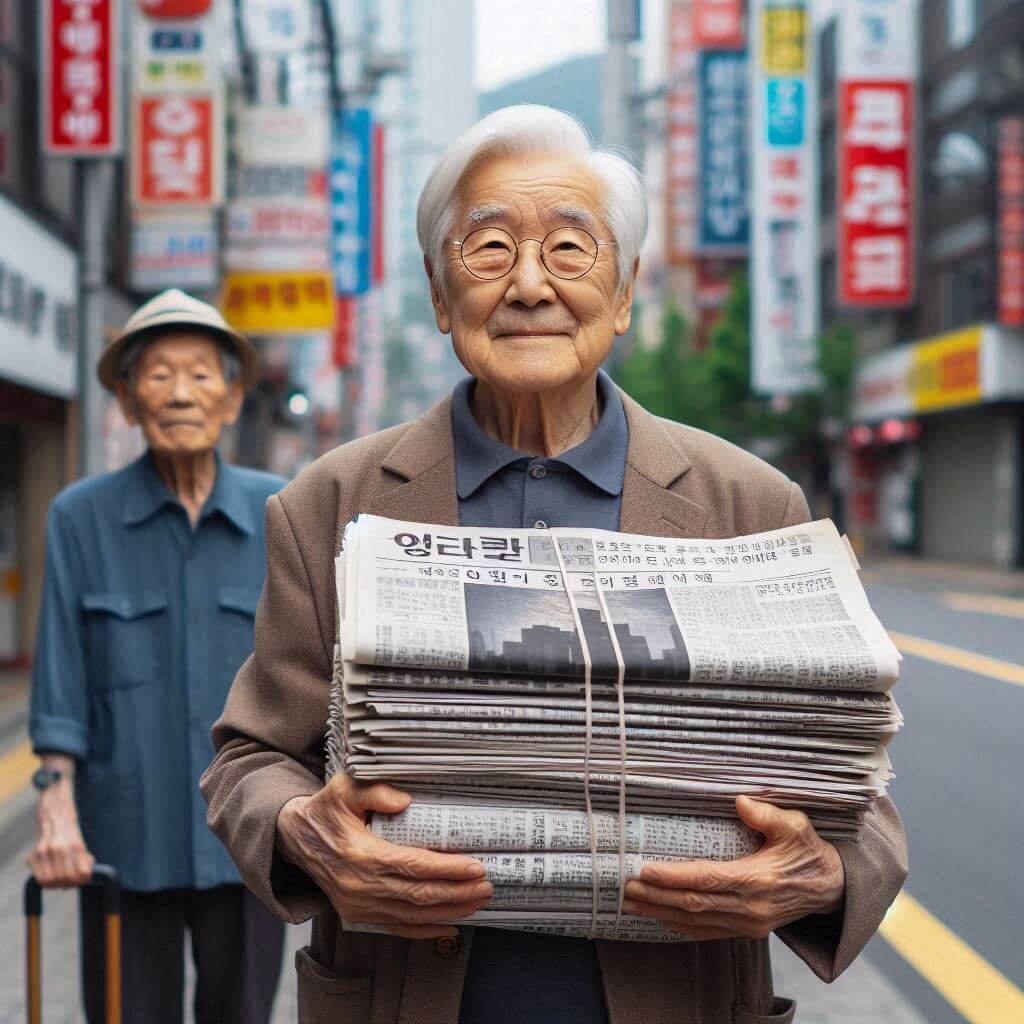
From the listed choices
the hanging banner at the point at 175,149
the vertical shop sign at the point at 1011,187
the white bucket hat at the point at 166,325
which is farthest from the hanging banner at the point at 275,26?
the white bucket hat at the point at 166,325

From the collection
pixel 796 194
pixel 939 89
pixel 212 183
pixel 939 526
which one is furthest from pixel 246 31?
pixel 939 526

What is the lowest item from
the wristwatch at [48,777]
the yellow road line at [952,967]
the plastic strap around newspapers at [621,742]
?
the yellow road line at [952,967]

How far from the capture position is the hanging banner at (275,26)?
54.3 feet

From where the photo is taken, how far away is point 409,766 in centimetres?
128

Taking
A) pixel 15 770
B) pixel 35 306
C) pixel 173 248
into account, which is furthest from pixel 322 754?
pixel 173 248

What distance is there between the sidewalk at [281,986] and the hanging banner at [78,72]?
471cm

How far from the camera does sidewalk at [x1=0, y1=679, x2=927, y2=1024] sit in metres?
3.72

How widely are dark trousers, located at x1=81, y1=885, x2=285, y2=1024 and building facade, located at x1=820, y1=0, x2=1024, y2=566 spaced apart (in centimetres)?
1980

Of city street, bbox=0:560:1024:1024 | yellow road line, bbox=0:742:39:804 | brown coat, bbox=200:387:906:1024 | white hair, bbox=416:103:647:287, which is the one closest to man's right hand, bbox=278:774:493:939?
brown coat, bbox=200:387:906:1024

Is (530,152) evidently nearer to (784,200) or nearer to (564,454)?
(564,454)

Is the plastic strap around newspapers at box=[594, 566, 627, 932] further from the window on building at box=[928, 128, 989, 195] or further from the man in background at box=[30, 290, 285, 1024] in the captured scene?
the window on building at box=[928, 128, 989, 195]

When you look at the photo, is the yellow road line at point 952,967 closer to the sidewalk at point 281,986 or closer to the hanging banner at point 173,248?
the sidewalk at point 281,986

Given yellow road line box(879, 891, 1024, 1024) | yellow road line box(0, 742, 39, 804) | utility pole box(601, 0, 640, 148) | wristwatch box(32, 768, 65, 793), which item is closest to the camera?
wristwatch box(32, 768, 65, 793)

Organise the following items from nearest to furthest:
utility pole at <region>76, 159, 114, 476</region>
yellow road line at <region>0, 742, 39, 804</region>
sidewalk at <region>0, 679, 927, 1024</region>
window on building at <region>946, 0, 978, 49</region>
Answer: sidewalk at <region>0, 679, 927, 1024</region>, yellow road line at <region>0, 742, 39, 804</region>, utility pole at <region>76, 159, 114, 476</region>, window on building at <region>946, 0, 978, 49</region>
